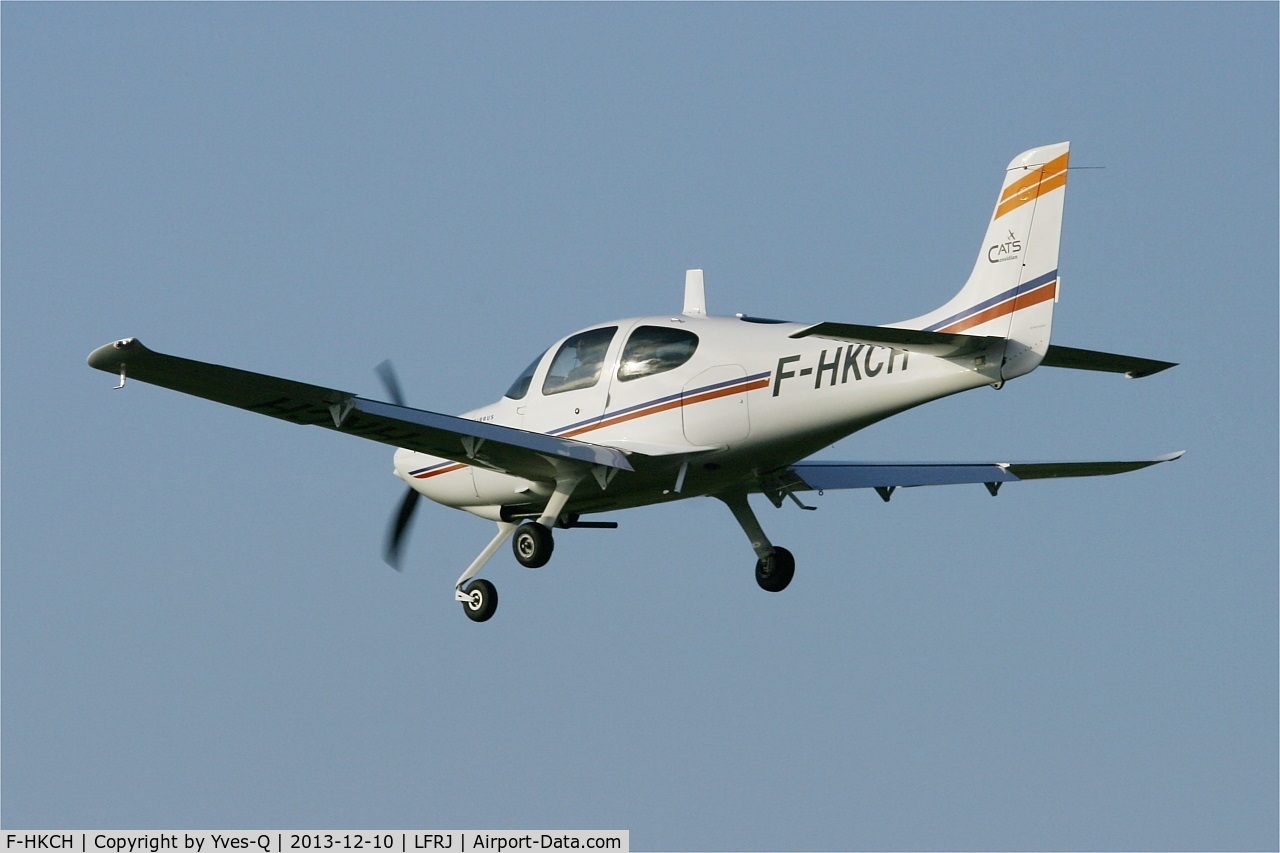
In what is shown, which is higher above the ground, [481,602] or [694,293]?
[694,293]

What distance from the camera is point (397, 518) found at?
74.0ft

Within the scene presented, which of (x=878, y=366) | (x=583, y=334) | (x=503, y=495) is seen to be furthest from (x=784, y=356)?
(x=503, y=495)

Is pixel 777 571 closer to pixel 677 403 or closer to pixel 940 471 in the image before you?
pixel 940 471

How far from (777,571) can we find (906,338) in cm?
509

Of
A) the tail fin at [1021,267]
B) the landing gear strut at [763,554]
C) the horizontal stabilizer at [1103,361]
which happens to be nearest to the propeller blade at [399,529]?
the landing gear strut at [763,554]

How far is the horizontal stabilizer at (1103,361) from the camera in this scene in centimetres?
1731

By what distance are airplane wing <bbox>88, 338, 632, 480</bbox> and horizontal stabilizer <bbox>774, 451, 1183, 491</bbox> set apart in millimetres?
3229

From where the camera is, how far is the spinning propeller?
22500mm

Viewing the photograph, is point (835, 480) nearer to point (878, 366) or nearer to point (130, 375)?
point (878, 366)

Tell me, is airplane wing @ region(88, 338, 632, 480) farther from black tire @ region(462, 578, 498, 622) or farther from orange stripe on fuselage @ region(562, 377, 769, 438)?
black tire @ region(462, 578, 498, 622)

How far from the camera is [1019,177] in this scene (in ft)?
58.5

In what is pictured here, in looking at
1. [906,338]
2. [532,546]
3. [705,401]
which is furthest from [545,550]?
[906,338]

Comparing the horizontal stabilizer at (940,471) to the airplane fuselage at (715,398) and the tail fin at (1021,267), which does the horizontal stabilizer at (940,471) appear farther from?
the tail fin at (1021,267)

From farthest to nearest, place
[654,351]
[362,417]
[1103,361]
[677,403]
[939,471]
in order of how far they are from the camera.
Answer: [939,471] < [654,351] < [677,403] < [362,417] < [1103,361]
